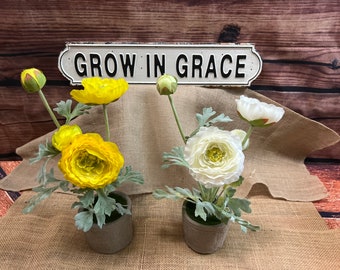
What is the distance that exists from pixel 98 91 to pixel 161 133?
0.29 metres

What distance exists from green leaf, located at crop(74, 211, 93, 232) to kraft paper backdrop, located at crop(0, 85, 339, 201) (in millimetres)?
202

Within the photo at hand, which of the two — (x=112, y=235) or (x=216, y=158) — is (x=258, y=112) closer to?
(x=216, y=158)

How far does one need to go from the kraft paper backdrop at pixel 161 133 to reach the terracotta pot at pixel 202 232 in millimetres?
160

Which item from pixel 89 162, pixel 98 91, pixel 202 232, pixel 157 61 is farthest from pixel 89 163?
pixel 157 61

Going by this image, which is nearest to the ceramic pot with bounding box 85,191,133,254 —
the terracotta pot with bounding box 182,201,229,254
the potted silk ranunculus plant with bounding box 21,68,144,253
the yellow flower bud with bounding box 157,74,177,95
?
the potted silk ranunculus plant with bounding box 21,68,144,253

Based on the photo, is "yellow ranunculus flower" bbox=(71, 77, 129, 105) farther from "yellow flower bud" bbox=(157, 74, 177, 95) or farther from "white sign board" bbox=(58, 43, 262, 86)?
"white sign board" bbox=(58, 43, 262, 86)

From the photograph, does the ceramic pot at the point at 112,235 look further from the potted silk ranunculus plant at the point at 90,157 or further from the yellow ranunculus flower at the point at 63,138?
the yellow ranunculus flower at the point at 63,138

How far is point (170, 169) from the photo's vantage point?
2.50 feet

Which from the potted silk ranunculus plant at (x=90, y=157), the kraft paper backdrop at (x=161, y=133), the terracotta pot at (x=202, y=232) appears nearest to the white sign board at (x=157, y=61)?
the kraft paper backdrop at (x=161, y=133)

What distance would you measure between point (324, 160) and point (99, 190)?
0.64 meters

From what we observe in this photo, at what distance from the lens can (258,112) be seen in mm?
Answer: 485

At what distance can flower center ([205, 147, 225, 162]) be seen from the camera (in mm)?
476

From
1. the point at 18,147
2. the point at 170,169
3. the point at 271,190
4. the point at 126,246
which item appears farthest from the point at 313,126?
the point at 18,147

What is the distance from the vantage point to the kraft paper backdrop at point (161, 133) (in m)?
0.75
